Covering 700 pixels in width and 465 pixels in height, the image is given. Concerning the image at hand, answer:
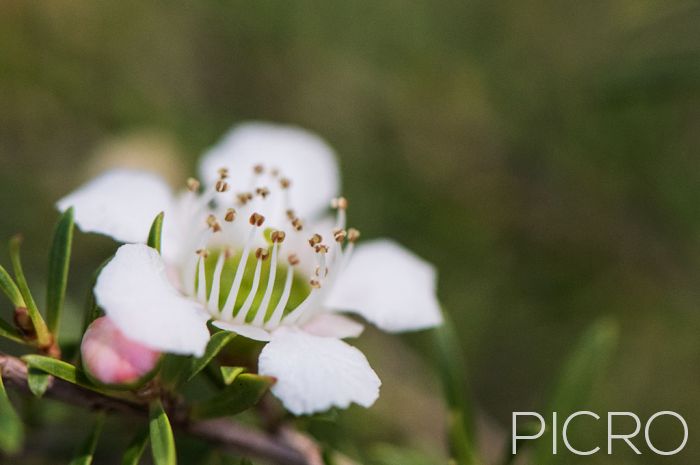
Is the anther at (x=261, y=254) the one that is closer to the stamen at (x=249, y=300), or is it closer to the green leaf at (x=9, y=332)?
the stamen at (x=249, y=300)

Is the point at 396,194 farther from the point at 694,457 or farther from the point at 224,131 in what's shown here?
the point at 694,457

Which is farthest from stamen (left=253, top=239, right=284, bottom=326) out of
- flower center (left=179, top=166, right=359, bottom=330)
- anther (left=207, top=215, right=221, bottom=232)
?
anther (left=207, top=215, right=221, bottom=232)

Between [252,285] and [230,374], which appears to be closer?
[230,374]

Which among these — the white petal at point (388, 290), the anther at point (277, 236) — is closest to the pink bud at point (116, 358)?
the anther at point (277, 236)

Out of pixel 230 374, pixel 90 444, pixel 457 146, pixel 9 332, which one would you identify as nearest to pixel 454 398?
pixel 230 374

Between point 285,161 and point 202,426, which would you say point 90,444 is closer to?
point 202,426

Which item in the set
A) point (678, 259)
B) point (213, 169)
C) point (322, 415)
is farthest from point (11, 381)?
point (678, 259)
